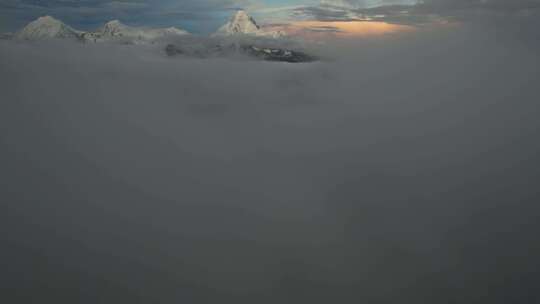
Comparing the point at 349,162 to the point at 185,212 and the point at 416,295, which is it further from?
the point at 185,212

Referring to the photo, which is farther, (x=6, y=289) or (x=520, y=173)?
(x=520, y=173)

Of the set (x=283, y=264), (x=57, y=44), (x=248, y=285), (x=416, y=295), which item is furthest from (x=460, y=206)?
(x=57, y=44)

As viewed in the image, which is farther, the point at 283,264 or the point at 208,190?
the point at 208,190

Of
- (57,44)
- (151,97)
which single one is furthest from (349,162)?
(57,44)

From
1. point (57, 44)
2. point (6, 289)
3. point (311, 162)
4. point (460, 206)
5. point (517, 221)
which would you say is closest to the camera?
point (6, 289)

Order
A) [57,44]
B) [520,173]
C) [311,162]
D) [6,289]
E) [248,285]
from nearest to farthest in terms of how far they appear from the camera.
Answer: [6,289]
[248,285]
[57,44]
[520,173]
[311,162]

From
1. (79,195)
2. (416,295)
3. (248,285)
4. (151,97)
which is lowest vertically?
(416,295)

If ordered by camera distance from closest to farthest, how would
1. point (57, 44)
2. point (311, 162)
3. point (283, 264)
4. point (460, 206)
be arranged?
point (283, 264) → point (57, 44) → point (460, 206) → point (311, 162)

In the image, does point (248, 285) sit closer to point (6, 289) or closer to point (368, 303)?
point (368, 303)

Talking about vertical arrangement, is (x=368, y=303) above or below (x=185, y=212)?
below
